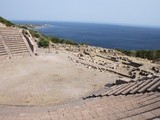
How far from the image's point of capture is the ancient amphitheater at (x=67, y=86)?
11656 millimetres

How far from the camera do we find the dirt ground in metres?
17.0

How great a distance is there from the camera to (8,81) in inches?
795

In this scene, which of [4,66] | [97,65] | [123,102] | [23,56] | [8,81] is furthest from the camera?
[23,56]

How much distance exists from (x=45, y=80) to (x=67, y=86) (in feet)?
7.55

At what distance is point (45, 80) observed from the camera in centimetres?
2095

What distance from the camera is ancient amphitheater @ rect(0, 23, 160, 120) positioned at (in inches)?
459

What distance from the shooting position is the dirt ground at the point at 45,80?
669 inches

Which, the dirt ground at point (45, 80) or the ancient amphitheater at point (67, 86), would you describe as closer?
the ancient amphitheater at point (67, 86)

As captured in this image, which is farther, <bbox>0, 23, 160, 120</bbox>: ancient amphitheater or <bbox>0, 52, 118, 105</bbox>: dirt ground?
<bbox>0, 52, 118, 105</bbox>: dirt ground

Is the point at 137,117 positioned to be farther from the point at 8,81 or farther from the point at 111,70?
the point at 111,70

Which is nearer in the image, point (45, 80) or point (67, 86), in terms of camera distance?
point (67, 86)

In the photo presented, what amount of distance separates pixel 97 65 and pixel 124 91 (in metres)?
11.8

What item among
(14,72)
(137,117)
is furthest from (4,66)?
(137,117)

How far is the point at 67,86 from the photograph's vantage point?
19672 mm
